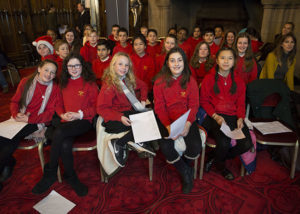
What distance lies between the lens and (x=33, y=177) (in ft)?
7.21

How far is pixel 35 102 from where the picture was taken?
2168 millimetres

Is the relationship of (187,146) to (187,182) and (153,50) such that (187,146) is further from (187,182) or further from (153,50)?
(153,50)

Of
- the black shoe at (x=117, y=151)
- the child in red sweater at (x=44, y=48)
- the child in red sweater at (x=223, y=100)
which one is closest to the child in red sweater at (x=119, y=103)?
the black shoe at (x=117, y=151)

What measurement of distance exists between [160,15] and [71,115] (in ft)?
15.9

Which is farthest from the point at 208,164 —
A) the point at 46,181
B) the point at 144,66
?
the point at 144,66

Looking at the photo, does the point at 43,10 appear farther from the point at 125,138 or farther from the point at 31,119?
the point at 125,138

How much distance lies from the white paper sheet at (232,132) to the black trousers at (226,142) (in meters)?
0.05

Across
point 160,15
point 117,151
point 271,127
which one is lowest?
point 117,151

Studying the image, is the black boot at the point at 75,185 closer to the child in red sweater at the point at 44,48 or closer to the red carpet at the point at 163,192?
the red carpet at the point at 163,192

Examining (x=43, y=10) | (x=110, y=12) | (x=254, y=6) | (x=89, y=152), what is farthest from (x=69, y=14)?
(x=89, y=152)

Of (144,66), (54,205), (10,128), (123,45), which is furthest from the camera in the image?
(123,45)

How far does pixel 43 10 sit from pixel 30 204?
675cm

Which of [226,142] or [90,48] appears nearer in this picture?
[226,142]

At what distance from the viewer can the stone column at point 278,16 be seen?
159 inches
